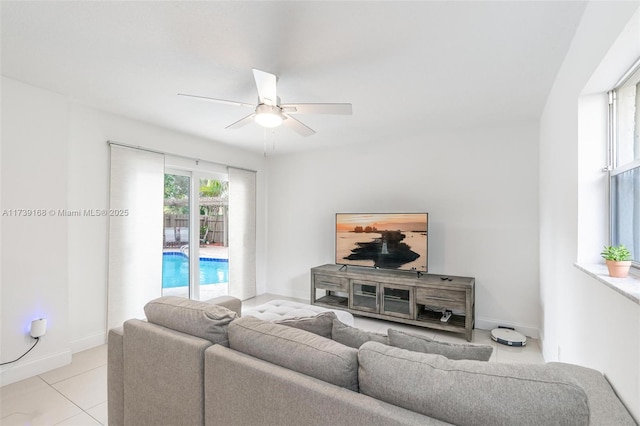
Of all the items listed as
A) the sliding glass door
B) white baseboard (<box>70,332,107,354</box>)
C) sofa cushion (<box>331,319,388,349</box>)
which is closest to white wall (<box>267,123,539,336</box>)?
the sliding glass door

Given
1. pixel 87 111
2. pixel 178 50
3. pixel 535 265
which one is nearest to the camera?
pixel 178 50

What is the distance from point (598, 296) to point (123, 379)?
2552 mm

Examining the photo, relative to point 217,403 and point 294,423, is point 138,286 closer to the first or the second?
point 217,403

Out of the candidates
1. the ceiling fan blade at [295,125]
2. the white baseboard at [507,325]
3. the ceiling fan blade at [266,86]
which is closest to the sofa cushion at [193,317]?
the ceiling fan blade at [266,86]

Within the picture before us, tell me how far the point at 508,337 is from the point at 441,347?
258 cm

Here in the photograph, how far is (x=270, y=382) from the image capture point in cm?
118

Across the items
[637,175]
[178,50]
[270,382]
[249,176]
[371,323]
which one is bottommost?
[371,323]

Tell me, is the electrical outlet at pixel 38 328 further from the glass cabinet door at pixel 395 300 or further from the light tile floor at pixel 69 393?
the glass cabinet door at pixel 395 300

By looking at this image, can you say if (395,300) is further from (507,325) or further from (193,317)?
(193,317)

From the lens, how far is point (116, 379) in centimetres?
181

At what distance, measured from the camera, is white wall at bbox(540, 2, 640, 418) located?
45.1 inches

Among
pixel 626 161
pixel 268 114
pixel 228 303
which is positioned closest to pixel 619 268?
pixel 626 161

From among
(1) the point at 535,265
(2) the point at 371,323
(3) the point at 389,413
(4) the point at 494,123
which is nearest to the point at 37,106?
(3) the point at 389,413

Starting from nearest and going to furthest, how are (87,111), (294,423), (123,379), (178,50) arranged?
1. (294,423)
2. (123,379)
3. (178,50)
4. (87,111)
